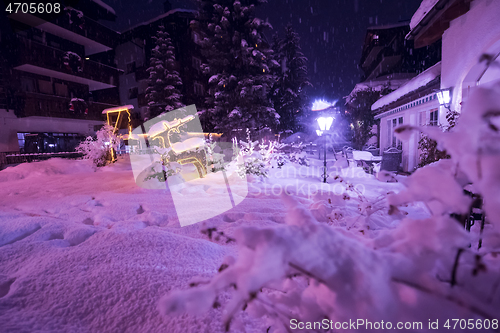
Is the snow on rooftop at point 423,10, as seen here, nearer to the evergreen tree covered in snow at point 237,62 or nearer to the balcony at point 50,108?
the evergreen tree covered in snow at point 237,62

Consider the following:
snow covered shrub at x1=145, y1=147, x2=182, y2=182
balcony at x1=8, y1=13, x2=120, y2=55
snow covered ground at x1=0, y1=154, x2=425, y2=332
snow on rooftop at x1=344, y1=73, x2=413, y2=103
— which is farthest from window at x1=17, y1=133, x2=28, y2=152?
snow on rooftop at x1=344, y1=73, x2=413, y2=103

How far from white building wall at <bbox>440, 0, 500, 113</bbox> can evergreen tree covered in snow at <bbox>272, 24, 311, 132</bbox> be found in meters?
15.6

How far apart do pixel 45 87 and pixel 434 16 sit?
21.3 meters

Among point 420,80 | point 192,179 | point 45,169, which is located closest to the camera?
point 420,80

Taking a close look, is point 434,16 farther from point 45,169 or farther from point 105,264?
point 45,169

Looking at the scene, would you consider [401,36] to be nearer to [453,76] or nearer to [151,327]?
[453,76]

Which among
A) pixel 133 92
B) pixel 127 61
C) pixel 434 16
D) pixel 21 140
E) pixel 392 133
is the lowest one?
pixel 392 133

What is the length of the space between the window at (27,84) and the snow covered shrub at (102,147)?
8572 mm

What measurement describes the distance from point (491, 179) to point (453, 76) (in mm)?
6780

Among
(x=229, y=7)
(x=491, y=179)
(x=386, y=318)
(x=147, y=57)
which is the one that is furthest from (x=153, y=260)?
(x=147, y=57)

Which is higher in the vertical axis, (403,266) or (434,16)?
(434,16)

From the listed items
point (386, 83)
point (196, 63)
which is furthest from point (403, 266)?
point (196, 63)

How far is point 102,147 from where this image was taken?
10.6 meters

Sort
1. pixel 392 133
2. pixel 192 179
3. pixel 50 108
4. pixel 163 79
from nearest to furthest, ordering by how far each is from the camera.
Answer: pixel 192 179 → pixel 392 133 → pixel 50 108 → pixel 163 79
